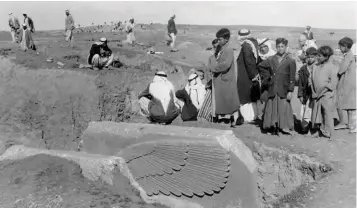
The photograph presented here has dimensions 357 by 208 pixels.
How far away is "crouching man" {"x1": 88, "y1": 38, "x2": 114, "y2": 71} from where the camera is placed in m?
9.77

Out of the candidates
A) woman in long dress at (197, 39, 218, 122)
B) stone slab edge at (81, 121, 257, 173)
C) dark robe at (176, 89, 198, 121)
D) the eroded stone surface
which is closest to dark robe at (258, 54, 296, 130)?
stone slab edge at (81, 121, 257, 173)

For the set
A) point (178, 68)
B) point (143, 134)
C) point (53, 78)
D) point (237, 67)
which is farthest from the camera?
point (178, 68)

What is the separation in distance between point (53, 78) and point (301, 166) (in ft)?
20.3

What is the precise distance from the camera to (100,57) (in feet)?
32.4

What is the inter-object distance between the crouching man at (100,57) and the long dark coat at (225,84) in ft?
14.3

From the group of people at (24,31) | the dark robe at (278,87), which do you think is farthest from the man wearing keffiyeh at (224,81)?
the group of people at (24,31)

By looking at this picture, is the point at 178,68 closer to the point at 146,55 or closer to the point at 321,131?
the point at 146,55

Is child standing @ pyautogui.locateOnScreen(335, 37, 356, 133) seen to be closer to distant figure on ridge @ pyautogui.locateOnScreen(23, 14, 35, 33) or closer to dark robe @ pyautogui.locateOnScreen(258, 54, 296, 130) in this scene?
dark robe @ pyautogui.locateOnScreen(258, 54, 296, 130)

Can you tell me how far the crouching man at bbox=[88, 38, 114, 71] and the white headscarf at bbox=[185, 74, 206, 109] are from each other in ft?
11.3

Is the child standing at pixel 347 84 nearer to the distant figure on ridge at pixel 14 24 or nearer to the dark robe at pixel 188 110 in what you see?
the dark robe at pixel 188 110

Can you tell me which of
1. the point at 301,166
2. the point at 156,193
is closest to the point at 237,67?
the point at 301,166

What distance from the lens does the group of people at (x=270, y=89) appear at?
5613mm

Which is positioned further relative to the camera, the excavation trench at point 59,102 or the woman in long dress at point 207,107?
the excavation trench at point 59,102

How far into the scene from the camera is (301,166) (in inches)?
203
